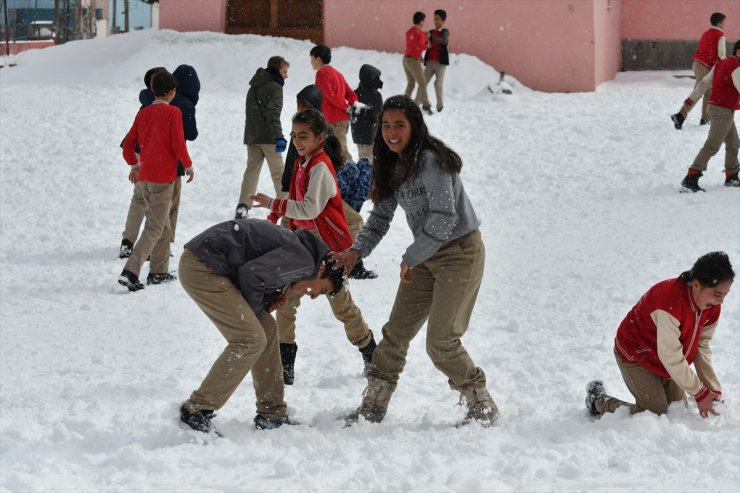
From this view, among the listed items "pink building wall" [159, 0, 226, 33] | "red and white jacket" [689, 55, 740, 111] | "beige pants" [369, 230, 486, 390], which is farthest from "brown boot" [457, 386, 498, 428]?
"pink building wall" [159, 0, 226, 33]

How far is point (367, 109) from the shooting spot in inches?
426

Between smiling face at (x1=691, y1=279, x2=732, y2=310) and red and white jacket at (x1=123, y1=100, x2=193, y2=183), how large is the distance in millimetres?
4490

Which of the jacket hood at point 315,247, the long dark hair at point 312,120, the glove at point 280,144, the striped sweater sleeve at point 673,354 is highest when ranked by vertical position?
the long dark hair at point 312,120

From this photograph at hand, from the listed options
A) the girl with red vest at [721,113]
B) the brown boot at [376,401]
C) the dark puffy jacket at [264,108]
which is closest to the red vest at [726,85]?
the girl with red vest at [721,113]

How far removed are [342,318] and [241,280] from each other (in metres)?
1.33

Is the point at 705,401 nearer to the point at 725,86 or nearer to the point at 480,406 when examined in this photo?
the point at 480,406

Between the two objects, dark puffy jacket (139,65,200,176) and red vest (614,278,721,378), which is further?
dark puffy jacket (139,65,200,176)

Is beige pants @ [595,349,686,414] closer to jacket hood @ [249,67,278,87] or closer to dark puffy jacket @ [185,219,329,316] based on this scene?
dark puffy jacket @ [185,219,329,316]

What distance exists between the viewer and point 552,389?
5.84m

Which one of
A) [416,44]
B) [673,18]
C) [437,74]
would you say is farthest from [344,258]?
[673,18]

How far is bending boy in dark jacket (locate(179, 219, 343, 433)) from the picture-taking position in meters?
4.66

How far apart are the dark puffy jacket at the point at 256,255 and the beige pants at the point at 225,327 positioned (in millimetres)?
53

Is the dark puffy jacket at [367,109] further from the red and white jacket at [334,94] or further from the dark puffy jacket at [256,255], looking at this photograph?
the dark puffy jacket at [256,255]

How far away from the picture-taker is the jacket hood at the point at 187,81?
8.71 meters
